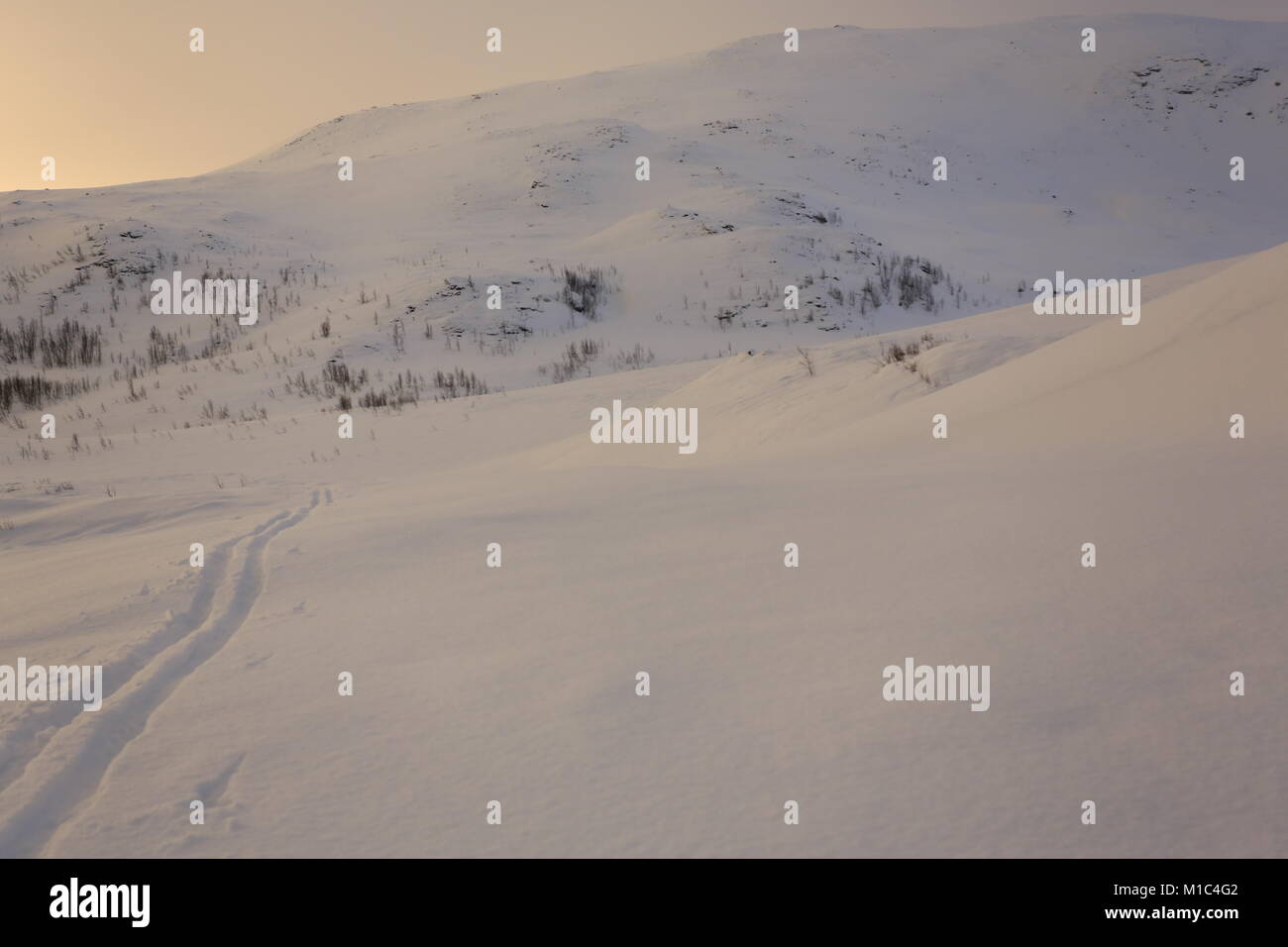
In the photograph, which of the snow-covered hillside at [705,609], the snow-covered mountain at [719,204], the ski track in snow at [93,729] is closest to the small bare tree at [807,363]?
the snow-covered hillside at [705,609]

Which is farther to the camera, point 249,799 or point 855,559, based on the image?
point 855,559

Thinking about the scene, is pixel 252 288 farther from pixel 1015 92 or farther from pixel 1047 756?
pixel 1015 92

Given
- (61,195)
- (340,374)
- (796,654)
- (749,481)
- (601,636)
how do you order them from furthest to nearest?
(61,195) → (340,374) → (749,481) → (601,636) → (796,654)

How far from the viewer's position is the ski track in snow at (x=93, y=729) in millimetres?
1628

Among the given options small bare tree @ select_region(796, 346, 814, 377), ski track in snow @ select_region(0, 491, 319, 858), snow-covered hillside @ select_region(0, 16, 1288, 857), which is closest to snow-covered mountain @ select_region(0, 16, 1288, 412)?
snow-covered hillside @ select_region(0, 16, 1288, 857)

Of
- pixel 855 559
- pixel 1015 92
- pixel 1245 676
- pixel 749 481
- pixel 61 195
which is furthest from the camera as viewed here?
pixel 1015 92

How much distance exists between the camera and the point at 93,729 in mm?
1938

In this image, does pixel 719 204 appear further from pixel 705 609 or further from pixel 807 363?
pixel 705 609

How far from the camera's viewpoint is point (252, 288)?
60.2 ft

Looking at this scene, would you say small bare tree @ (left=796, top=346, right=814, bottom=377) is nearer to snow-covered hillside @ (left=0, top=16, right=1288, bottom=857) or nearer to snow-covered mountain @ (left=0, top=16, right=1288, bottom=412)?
snow-covered hillside @ (left=0, top=16, right=1288, bottom=857)

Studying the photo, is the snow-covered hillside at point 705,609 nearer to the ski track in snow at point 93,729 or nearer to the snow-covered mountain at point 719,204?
the ski track in snow at point 93,729

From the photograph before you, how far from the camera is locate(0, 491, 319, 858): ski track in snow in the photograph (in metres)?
1.63
